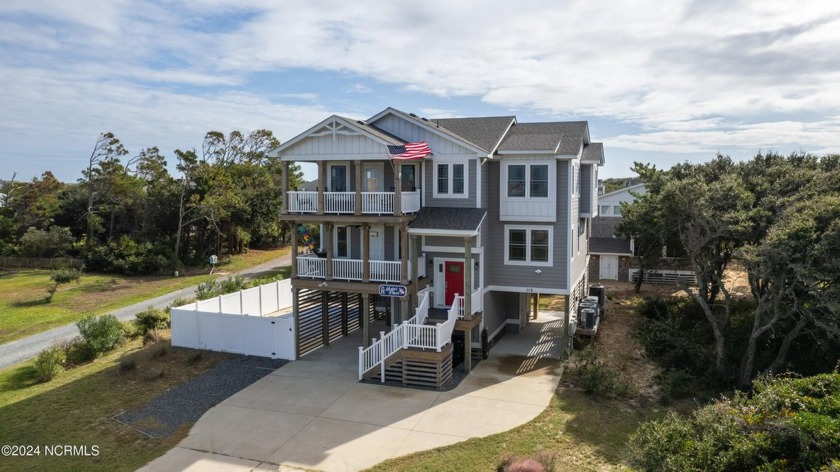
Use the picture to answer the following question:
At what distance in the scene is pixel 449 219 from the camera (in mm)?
18078

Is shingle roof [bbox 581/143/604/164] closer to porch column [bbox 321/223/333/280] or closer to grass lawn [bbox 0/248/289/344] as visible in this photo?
porch column [bbox 321/223/333/280]

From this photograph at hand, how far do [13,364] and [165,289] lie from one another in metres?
13.5

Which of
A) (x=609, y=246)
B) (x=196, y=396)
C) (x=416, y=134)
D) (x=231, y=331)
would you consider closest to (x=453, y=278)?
(x=416, y=134)

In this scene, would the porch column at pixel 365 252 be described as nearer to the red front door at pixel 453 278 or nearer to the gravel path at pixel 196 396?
the red front door at pixel 453 278

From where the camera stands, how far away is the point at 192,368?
1844 cm

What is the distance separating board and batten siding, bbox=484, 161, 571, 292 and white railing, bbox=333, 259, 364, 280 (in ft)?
14.9

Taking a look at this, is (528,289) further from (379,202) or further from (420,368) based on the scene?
(379,202)

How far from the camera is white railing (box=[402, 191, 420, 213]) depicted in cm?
1794

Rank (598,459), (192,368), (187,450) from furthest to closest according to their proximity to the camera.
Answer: (192,368) < (187,450) < (598,459)

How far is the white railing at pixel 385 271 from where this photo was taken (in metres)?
18.2

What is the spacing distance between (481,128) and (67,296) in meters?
26.6

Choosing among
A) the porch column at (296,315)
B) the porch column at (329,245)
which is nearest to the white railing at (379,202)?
the porch column at (329,245)

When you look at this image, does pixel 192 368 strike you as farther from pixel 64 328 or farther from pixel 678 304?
pixel 678 304

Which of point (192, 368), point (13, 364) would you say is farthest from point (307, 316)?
point (13, 364)
